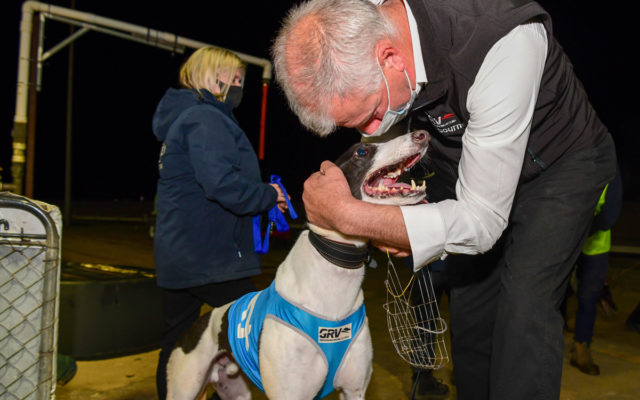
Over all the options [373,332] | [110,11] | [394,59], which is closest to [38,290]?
[394,59]

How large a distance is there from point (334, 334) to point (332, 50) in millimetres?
1109

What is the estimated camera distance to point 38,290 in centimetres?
166

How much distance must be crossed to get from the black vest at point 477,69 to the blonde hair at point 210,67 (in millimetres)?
1490

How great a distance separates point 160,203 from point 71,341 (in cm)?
174

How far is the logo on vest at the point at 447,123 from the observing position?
69.3 inches

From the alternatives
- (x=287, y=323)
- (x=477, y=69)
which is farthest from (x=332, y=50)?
(x=287, y=323)

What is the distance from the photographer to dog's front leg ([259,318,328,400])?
1.93 metres

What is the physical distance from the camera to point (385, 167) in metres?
2.06

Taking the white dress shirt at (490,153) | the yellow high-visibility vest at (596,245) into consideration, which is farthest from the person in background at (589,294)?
the white dress shirt at (490,153)

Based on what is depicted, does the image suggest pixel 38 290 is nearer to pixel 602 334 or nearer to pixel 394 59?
pixel 394 59

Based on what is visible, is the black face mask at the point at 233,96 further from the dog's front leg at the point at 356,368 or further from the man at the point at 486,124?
the dog's front leg at the point at 356,368

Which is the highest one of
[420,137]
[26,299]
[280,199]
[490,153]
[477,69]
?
[477,69]

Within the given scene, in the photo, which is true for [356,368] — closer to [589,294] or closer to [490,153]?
[490,153]

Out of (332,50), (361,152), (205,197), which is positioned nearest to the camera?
(332,50)
